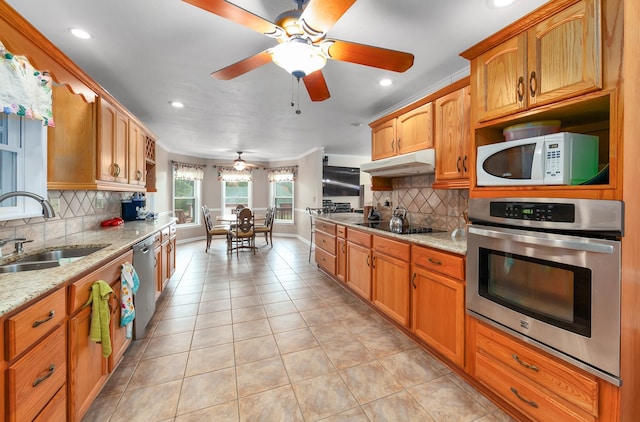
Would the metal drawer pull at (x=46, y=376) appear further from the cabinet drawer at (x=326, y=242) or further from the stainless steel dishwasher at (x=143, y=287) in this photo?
the cabinet drawer at (x=326, y=242)

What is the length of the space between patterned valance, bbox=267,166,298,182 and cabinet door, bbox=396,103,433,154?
15.1ft

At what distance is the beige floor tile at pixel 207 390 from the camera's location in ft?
5.07

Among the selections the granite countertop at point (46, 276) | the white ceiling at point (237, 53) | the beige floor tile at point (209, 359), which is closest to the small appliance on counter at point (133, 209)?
the white ceiling at point (237, 53)

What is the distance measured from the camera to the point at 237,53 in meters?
2.10

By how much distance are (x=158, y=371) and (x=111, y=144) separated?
202 centimetres

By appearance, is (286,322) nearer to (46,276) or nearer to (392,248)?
(392,248)

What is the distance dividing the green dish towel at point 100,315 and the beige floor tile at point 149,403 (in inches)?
13.8

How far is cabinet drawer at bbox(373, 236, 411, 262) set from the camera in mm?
2209

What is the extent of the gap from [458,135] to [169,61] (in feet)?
8.16

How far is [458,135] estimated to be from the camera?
214cm

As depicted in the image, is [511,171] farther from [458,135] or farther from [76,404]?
[76,404]

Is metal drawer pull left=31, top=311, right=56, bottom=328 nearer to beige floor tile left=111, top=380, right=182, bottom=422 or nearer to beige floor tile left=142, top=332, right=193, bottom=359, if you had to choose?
beige floor tile left=111, top=380, right=182, bottom=422

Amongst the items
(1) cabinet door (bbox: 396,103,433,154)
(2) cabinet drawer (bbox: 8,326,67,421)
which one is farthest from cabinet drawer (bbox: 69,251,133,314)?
(1) cabinet door (bbox: 396,103,433,154)

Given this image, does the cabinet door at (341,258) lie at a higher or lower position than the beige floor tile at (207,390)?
higher
